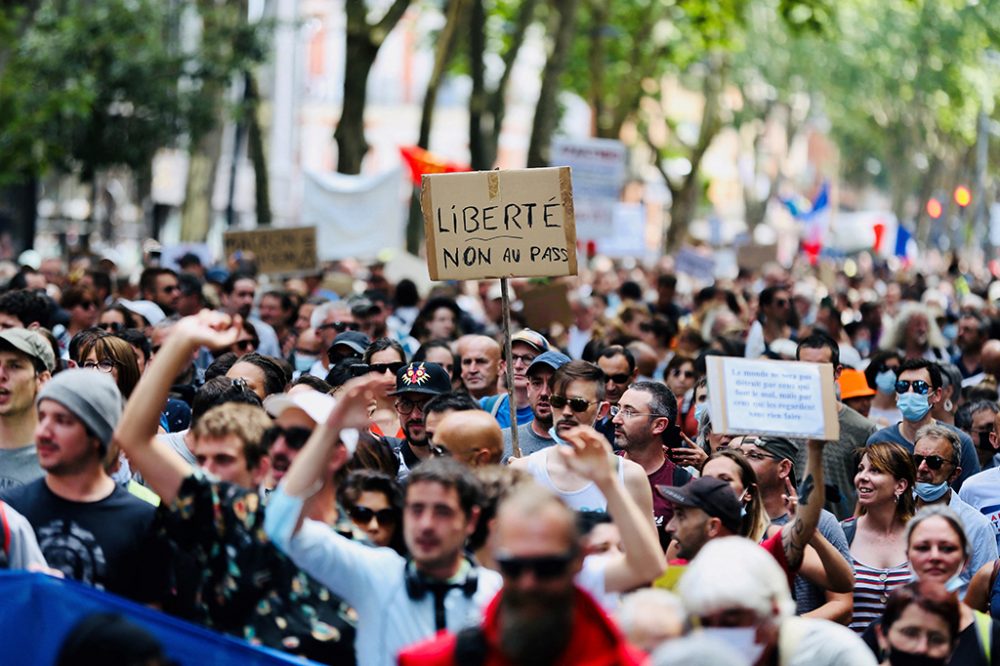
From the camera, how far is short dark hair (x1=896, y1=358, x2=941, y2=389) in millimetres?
9891

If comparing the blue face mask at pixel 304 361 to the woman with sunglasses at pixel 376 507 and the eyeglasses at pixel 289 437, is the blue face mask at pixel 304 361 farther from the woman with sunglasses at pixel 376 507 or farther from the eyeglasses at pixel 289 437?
the eyeglasses at pixel 289 437

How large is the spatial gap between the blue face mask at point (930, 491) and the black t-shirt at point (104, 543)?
12.1ft

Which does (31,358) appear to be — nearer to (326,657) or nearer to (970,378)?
(326,657)

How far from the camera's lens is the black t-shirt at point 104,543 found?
5398 mm

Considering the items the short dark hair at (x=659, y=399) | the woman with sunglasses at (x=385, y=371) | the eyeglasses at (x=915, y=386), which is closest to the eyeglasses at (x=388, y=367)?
the woman with sunglasses at (x=385, y=371)

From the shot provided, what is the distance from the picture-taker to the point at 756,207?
5675 cm

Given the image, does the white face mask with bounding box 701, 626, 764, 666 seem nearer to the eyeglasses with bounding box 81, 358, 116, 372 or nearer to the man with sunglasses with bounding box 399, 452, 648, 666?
the man with sunglasses with bounding box 399, 452, 648, 666

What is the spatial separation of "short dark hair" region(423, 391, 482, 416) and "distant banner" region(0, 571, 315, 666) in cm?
249

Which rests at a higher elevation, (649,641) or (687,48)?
(687,48)

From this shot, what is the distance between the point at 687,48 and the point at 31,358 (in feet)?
113

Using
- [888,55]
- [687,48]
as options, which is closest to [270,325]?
[687,48]

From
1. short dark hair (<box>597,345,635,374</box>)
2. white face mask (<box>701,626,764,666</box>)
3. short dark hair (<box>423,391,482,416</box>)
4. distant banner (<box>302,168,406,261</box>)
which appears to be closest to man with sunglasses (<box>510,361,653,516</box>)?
short dark hair (<box>423,391,482,416</box>)

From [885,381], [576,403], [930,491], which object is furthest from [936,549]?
[885,381]

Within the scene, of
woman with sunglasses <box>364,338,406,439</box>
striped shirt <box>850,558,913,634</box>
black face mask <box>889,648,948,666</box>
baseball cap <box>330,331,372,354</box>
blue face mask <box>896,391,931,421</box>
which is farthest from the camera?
baseball cap <box>330,331,372,354</box>
